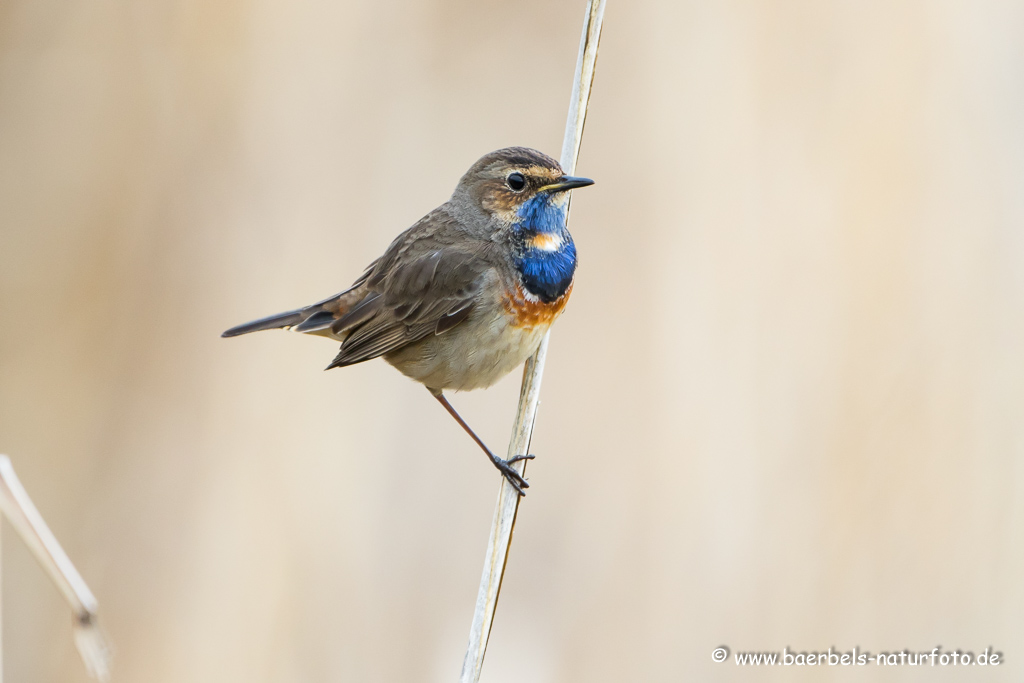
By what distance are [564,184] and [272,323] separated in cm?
123

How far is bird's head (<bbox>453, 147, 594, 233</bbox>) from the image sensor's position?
10.4ft

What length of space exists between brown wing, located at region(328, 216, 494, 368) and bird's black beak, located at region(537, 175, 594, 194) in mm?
331

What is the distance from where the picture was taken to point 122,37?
3787 mm

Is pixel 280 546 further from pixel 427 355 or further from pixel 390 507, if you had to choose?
pixel 427 355

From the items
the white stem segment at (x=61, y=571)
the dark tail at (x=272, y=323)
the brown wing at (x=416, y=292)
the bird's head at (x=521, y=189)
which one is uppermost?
the bird's head at (x=521, y=189)

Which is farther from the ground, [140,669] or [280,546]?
[280,546]

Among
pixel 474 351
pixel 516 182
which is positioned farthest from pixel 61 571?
pixel 516 182

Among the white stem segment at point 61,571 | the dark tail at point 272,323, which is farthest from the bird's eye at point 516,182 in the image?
Result: the white stem segment at point 61,571

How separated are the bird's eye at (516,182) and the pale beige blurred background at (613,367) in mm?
1055

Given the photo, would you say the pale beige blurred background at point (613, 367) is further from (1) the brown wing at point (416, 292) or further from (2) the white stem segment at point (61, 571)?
(2) the white stem segment at point (61, 571)

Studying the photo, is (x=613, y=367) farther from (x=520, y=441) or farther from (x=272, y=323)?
(x=272, y=323)

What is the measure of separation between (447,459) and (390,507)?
37cm

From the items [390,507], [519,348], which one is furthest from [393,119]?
[390,507]

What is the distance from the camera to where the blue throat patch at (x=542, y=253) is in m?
3.25
